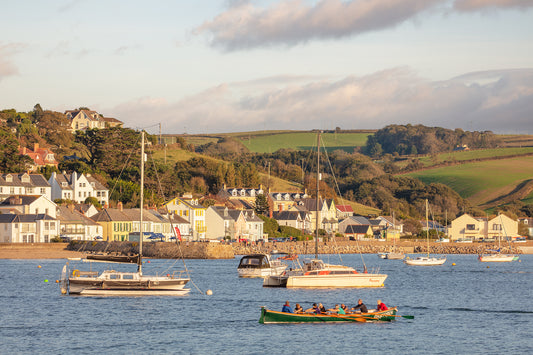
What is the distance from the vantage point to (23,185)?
125438 mm

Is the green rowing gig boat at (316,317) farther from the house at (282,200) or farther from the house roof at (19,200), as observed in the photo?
the house at (282,200)

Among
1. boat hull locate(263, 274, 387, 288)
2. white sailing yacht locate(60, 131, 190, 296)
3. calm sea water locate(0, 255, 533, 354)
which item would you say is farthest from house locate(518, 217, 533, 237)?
white sailing yacht locate(60, 131, 190, 296)

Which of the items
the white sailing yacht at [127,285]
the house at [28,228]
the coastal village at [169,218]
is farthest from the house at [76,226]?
the white sailing yacht at [127,285]

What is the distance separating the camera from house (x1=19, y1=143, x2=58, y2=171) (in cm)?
14862

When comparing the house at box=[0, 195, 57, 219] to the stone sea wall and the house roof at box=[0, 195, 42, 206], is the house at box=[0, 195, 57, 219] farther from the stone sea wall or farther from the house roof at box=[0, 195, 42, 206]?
the stone sea wall

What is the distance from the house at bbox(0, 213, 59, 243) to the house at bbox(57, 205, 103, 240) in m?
1.94

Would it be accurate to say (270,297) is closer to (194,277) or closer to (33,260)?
(194,277)

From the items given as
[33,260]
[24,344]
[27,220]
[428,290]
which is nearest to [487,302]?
[428,290]

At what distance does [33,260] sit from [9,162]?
3785 cm

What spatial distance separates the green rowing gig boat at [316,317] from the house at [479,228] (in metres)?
141

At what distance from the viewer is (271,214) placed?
160m

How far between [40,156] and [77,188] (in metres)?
22.0

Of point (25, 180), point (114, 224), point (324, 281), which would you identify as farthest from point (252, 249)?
point (324, 281)

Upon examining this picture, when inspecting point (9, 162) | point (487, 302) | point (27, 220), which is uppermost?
point (9, 162)
